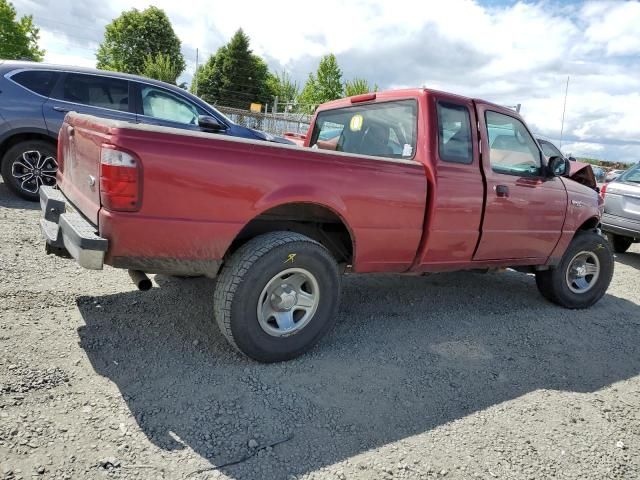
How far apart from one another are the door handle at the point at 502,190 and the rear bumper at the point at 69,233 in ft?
9.87

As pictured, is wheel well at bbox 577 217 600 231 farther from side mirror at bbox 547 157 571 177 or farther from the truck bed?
the truck bed

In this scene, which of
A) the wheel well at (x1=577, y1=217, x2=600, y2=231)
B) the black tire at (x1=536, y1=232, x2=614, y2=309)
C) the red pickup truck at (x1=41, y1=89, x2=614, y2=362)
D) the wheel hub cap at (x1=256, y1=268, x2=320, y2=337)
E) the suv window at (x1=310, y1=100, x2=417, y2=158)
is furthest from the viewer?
the wheel well at (x1=577, y1=217, x2=600, y2=231)

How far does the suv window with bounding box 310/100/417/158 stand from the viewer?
367cm

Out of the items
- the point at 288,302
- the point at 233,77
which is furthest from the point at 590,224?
the point at 233,77

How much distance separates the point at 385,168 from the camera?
3195mm

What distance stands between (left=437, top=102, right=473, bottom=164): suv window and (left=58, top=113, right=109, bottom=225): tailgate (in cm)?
239

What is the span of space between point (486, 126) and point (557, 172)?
96cm

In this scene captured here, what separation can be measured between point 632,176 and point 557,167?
4848 mm

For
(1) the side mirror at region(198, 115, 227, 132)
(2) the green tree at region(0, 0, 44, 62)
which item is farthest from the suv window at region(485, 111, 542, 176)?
(2) the green tree at region(0, 0, 44, 62)

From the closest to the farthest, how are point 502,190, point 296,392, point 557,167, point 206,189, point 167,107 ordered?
point 206,189, point 296,392, point 502,190, point 557,167, point 167,107

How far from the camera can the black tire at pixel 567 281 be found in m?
4.78

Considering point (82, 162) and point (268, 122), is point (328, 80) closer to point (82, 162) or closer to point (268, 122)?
point (268, 122)

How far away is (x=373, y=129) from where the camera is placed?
3.97m

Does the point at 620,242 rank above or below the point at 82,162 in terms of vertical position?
below
